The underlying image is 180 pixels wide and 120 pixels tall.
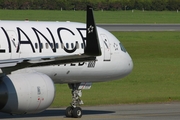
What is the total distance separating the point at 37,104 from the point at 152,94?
16.5 meters

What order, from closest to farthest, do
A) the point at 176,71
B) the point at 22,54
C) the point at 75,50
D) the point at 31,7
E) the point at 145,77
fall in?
the point at 22,54 < the point at 75,50 < the point at 145,77 < the point at 176,71 < the point at 31,7

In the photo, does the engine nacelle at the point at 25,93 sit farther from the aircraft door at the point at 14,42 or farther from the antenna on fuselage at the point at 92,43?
the aircraft door at the point at 14,42

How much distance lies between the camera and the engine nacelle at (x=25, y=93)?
20.1 meters

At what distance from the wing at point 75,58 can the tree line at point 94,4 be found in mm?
104032

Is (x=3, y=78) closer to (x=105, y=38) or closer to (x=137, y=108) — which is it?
(x=105, y=38)

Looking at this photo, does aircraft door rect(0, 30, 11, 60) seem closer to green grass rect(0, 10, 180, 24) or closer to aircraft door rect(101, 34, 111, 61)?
aircraft door rect(101, 34, 111, 61)

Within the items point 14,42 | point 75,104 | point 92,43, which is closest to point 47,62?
point 92,43

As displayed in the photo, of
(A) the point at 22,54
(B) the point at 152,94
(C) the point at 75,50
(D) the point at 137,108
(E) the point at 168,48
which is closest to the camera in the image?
(A) the point at 22,54

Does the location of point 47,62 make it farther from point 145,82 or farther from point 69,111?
point 145,82

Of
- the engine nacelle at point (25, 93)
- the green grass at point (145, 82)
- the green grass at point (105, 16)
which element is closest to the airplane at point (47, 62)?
the engine nacelle at point (25, 93)

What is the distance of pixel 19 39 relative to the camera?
24.4 meters

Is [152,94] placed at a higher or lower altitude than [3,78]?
lower

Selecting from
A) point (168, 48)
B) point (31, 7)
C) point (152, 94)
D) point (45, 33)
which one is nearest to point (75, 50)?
point (45, 33)

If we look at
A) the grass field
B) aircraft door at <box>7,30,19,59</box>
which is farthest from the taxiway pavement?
aircraft door at <box>7,30,19,59</box>
